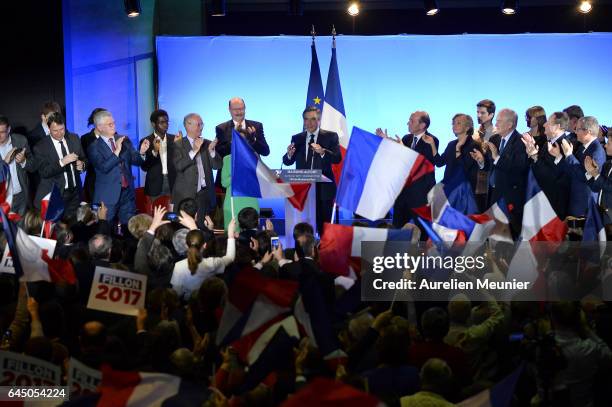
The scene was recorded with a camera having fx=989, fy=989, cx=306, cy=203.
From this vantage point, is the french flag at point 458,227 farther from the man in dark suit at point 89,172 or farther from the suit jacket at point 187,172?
the man in dark suit at point 89,172

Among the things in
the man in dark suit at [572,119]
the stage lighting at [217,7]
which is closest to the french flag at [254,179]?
the man in dark suit at [572,119]

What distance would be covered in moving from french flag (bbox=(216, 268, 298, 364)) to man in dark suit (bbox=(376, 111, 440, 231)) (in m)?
5.85

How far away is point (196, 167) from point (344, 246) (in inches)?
189

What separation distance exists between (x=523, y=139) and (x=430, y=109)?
11.7ft

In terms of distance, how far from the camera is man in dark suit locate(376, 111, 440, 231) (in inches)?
444

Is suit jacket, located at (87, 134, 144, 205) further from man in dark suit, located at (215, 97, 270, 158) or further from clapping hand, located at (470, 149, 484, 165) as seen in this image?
clapping hand, located at (470, 149, 484, 165)

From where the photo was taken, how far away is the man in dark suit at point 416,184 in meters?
11.3

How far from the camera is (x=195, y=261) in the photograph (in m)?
6.83

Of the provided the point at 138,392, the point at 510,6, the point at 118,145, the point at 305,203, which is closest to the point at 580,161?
the point at 510,6

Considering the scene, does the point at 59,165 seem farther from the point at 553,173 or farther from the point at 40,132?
the point at 553,173

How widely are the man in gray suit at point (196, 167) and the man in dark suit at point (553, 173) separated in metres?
3.77

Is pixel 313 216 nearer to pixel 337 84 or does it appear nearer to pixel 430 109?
pixel 337 84

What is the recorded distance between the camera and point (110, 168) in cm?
1120

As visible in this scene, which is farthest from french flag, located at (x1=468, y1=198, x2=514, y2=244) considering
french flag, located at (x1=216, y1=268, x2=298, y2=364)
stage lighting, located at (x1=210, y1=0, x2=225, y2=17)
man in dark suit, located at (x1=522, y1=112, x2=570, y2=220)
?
stage lighting, located at (x1=210, y1=0, x2=225, y2=17)
